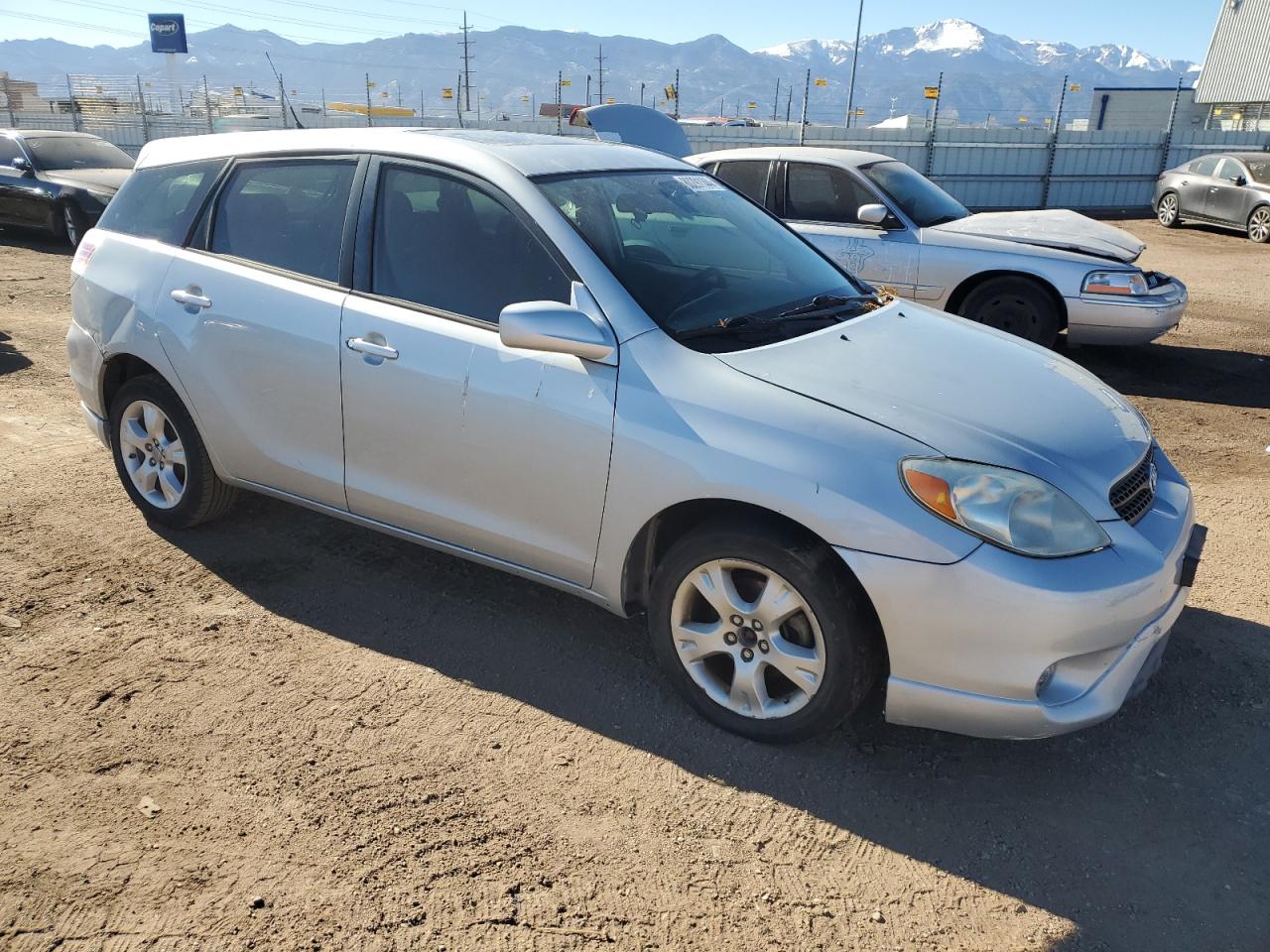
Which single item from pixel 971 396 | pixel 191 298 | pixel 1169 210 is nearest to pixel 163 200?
pixel 191 298

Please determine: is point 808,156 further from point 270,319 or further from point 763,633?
point 763,633

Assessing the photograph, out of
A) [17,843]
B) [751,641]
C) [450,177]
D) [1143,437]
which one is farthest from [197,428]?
[1143,437]

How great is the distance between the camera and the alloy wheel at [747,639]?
2.87m

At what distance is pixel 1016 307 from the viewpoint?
24.9 ft

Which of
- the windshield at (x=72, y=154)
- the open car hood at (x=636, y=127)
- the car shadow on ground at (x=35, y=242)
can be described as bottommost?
the car shadow on ground at (x=35, y=242)

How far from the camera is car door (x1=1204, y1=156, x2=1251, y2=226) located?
654 inches

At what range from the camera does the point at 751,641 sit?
2.97 m

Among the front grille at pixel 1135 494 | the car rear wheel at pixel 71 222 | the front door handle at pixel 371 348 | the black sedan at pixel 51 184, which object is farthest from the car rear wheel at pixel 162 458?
the car rear wheel at pixel 71 222

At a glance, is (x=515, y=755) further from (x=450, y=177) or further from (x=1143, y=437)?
(x=1143, y=437)

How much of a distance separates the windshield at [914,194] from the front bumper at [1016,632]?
5.68 meters

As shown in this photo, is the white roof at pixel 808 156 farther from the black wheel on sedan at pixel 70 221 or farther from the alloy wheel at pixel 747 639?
the black wheel on sedan at pixel 70 221

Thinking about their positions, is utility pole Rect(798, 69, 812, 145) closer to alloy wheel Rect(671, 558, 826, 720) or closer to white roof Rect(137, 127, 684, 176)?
white roof Rect(137, 127, 684, 176)

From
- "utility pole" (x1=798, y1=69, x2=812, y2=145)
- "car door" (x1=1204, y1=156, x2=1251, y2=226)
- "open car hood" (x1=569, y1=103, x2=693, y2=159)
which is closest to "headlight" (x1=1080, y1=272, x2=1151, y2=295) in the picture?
"open car hood" (x1=569, y1=103, x2=693, y2=159)

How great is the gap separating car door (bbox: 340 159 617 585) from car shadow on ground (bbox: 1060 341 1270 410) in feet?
18.8
